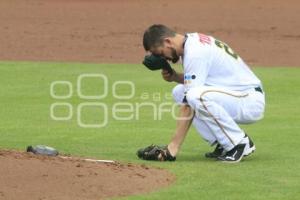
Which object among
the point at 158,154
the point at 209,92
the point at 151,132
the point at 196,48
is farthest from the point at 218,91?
the point at 151,132

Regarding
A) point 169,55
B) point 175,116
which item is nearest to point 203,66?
point 169,55

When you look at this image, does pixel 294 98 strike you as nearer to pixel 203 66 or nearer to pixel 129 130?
pixel 129 130

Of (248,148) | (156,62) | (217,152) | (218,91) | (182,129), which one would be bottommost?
(217,152)

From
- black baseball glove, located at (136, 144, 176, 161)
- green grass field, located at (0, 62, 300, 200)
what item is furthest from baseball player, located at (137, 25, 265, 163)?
green grass field, located at (0, 62, 300, 200)

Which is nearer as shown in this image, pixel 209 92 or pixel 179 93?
pixel 209 92

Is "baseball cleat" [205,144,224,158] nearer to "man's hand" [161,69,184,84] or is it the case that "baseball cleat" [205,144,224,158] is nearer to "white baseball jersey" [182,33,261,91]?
"white baseball jersey" [182,33,261,91]

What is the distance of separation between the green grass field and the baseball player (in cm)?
19

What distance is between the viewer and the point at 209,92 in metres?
8.99

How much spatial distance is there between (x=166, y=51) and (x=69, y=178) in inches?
68.6

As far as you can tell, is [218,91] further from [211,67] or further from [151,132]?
[151,132]

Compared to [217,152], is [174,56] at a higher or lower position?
higher

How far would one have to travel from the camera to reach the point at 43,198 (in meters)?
7.21

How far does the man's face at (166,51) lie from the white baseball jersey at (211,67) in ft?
0.32

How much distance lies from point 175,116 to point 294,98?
7.43 feet
